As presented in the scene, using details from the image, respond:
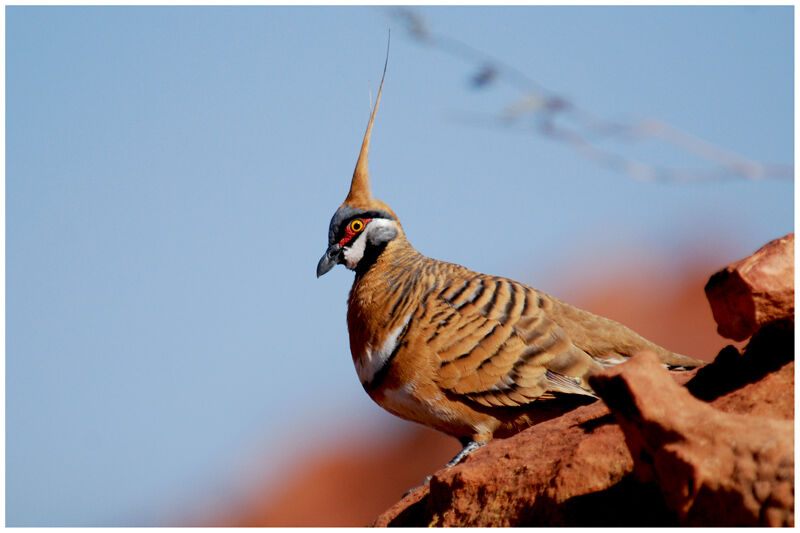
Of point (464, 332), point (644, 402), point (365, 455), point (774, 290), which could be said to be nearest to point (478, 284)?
point (464, 332)

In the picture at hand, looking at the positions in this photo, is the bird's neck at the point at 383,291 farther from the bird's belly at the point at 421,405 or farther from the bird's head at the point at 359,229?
the bird's belly at the point at 421,405

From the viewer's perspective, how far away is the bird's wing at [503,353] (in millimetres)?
6363

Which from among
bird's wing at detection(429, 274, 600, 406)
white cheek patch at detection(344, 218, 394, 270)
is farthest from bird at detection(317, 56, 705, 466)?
white cheek patch at detection(344, 218, 394, 270)

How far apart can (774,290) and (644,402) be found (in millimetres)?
970

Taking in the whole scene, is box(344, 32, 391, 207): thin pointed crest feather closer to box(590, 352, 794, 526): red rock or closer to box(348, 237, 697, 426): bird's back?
box(348, 237, 697, 426): bird's back

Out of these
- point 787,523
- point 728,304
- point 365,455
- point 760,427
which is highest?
point 728,304

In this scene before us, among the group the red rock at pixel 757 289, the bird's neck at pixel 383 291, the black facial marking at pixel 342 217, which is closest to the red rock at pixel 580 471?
the red rock at pixel 757 289

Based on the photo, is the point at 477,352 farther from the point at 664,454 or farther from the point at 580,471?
the point at 664,454

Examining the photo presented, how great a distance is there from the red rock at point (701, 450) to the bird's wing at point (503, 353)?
255 centimetres

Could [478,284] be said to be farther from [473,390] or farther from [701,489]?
[701,489]

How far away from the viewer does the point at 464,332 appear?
655cm

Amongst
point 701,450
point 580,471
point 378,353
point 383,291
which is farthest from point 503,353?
point 701,450

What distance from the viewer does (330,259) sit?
755 centimetres

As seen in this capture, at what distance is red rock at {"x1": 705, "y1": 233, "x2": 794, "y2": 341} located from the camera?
416 cm
